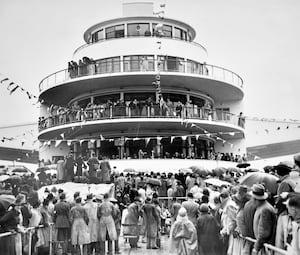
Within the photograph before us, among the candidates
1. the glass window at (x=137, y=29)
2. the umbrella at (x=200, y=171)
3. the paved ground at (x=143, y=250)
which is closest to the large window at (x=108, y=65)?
the glass window at (x=137, y=29)

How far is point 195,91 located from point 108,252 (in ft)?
59.6

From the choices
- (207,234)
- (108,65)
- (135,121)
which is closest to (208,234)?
(207,234)

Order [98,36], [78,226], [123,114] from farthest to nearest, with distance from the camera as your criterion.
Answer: [98,36] < [123,114] < [78,226]

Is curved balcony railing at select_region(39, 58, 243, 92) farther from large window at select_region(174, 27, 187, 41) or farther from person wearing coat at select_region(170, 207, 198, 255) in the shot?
person wearing coat at select_region(170, 207, 198, 255)

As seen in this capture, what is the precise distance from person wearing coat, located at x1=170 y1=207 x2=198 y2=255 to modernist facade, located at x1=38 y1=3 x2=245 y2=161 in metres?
14.7

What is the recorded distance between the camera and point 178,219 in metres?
9.27

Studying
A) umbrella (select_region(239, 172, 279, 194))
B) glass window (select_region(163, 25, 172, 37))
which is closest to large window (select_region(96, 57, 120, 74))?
glass window (select_region(163, 25, 172, 37))

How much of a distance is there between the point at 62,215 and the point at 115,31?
19431mm

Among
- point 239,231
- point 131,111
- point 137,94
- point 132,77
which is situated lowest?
point 239,231

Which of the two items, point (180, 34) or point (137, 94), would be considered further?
point (180, 34)

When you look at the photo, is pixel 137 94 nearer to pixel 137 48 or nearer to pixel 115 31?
pixel 137 48

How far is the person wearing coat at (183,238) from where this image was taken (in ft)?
30.1

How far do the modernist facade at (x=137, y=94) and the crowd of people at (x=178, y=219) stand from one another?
32.7ft

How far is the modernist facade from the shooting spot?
2530 centimetres
